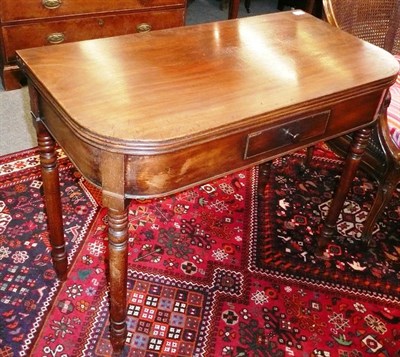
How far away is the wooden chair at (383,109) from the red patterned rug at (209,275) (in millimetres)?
337

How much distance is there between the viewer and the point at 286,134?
1.40m

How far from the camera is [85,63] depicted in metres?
1.42

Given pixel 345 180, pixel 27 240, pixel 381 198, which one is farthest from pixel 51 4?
pixel 381 198

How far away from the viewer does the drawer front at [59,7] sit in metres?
2.88

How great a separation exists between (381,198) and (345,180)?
1.11ft

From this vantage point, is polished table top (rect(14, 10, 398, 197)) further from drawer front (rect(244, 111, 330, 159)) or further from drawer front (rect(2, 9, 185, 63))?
drawer front (rect(2, 9, 185, 63))

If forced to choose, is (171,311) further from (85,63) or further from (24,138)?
(24,138)

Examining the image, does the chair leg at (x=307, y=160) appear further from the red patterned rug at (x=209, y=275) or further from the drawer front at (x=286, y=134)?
the drawer front at (x=286, y=134)

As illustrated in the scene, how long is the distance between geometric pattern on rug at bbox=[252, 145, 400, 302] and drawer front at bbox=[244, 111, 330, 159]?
843 mm

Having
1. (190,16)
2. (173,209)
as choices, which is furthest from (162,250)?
(190,16)

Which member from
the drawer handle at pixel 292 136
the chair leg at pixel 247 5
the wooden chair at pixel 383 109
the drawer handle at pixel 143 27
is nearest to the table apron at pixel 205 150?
the drawer handle at pixel 292 136

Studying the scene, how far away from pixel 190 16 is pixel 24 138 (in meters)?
2.54

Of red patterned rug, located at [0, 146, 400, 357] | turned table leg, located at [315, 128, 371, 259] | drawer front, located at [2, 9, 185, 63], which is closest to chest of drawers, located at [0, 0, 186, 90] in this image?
drawer front, located at [2, 9, 185, 63]

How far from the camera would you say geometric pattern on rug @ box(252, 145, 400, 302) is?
212cm
